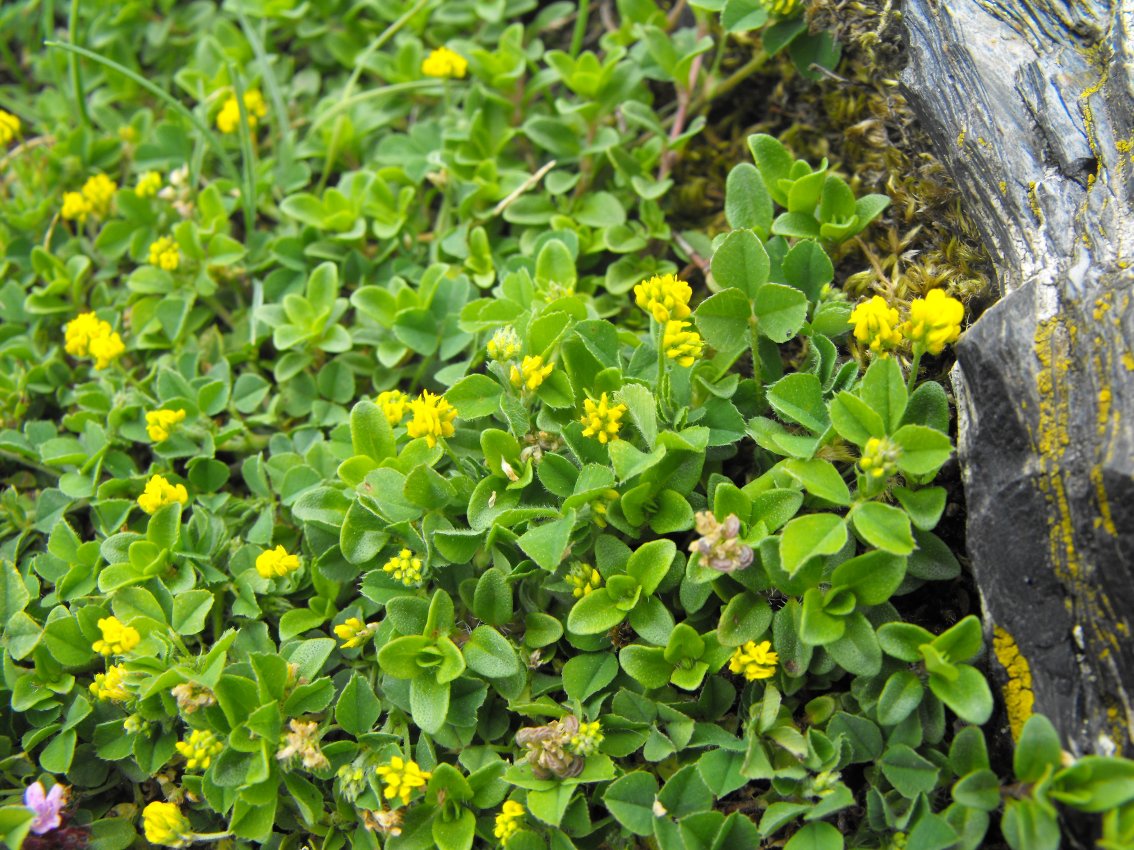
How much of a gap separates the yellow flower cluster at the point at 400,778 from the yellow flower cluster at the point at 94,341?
5.84ft

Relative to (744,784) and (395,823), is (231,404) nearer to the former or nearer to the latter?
(395,823)

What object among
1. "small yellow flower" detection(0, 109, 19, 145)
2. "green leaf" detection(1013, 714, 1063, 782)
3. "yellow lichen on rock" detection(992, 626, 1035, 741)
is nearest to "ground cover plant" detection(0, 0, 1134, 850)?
"green leaf" detection(1013, 714, 1063, 782)

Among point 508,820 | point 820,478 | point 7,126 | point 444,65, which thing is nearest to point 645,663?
point 508,820

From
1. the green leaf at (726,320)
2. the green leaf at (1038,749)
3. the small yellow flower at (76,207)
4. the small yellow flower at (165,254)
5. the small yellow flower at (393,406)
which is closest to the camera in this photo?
the green leaf at (1038,749)

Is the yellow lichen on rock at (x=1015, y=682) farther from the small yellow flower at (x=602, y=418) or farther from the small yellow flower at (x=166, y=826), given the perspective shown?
the small yellow flower at (x=166, y=826)

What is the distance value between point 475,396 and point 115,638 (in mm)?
Answer: 1202

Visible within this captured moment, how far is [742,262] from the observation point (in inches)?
101

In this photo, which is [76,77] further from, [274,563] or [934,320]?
[934,320]

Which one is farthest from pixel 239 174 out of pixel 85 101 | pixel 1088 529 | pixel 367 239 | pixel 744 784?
pixel 1088 529

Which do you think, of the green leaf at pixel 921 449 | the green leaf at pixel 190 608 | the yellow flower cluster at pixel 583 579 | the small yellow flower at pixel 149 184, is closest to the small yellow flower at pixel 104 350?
the small yellow flower at pixel 149 184

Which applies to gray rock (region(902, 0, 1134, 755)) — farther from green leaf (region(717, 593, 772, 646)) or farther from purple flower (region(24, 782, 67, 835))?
purple flower (region(24, 782, 67, 835))

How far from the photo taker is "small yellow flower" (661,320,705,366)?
2.40 metres

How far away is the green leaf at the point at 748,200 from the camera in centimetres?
281

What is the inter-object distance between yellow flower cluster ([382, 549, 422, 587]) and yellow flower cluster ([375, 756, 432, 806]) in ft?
1.50
